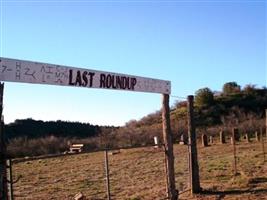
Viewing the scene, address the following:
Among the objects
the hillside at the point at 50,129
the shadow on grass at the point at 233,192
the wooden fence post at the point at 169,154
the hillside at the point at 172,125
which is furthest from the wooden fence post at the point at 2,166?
the hillside at the point at 50,129

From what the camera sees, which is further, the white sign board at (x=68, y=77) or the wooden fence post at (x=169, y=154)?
the wooden fence post at (x=169, y=154)

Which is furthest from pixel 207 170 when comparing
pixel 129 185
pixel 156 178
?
pixel 129 185

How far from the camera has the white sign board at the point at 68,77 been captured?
7.05 metres

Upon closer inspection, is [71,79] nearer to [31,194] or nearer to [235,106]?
[31,194]

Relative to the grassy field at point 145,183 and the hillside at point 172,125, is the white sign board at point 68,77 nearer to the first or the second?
the grassy field at point 145,183

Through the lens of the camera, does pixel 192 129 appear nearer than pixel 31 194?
Yes

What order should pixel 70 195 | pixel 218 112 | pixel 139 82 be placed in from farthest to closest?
1. pixel 218 112
2. pixel 70 195
3. pixel 139 82

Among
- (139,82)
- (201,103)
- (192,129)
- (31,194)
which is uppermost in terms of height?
(201,103)

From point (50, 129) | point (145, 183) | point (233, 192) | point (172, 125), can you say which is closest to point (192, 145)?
point (233, 192)

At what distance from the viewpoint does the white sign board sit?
705cm

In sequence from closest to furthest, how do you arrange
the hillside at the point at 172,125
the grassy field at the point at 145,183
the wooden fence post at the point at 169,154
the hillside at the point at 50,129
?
the wooden fence post at the point at 169,154 < the grassy field at the point at 145,183 < the hillside at the point at 172,125 < the hillside at the point at 50,129

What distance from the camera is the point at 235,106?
5628 centimetres

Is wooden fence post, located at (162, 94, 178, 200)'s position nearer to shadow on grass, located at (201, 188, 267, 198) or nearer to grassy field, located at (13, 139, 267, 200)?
grassy field, located at (13, 139, 267, 200)

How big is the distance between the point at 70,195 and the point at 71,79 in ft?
20.5
